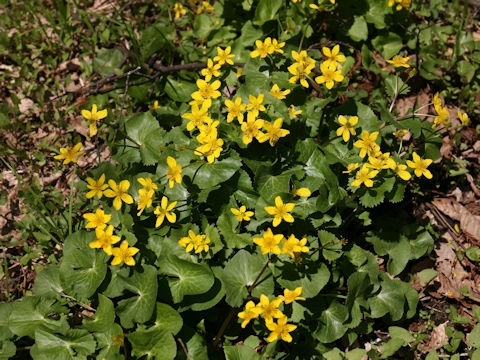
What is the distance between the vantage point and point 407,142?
3902mm

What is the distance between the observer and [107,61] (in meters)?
4.42

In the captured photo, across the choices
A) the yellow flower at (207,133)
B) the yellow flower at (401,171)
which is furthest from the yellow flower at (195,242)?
the yellow flower at (401,171)

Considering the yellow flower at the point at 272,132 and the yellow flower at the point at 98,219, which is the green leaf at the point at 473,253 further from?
the yellow flower at the point at 98,219

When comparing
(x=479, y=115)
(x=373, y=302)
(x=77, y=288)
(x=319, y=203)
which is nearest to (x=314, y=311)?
(x=373, y=302)

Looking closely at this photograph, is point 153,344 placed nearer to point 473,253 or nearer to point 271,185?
point 271,185

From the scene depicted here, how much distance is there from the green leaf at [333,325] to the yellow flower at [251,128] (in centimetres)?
127

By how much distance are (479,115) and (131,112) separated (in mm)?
3391

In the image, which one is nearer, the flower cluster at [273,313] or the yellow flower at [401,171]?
the flower cluster at [273,313]

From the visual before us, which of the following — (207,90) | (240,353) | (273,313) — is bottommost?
(240,353)

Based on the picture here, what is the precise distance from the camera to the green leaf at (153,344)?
2574 mm

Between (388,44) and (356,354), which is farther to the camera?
(388,44)

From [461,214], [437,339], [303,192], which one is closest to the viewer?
[303,192]

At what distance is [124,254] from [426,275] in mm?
2297

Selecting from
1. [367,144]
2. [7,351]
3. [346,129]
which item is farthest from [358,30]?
[7,351]
